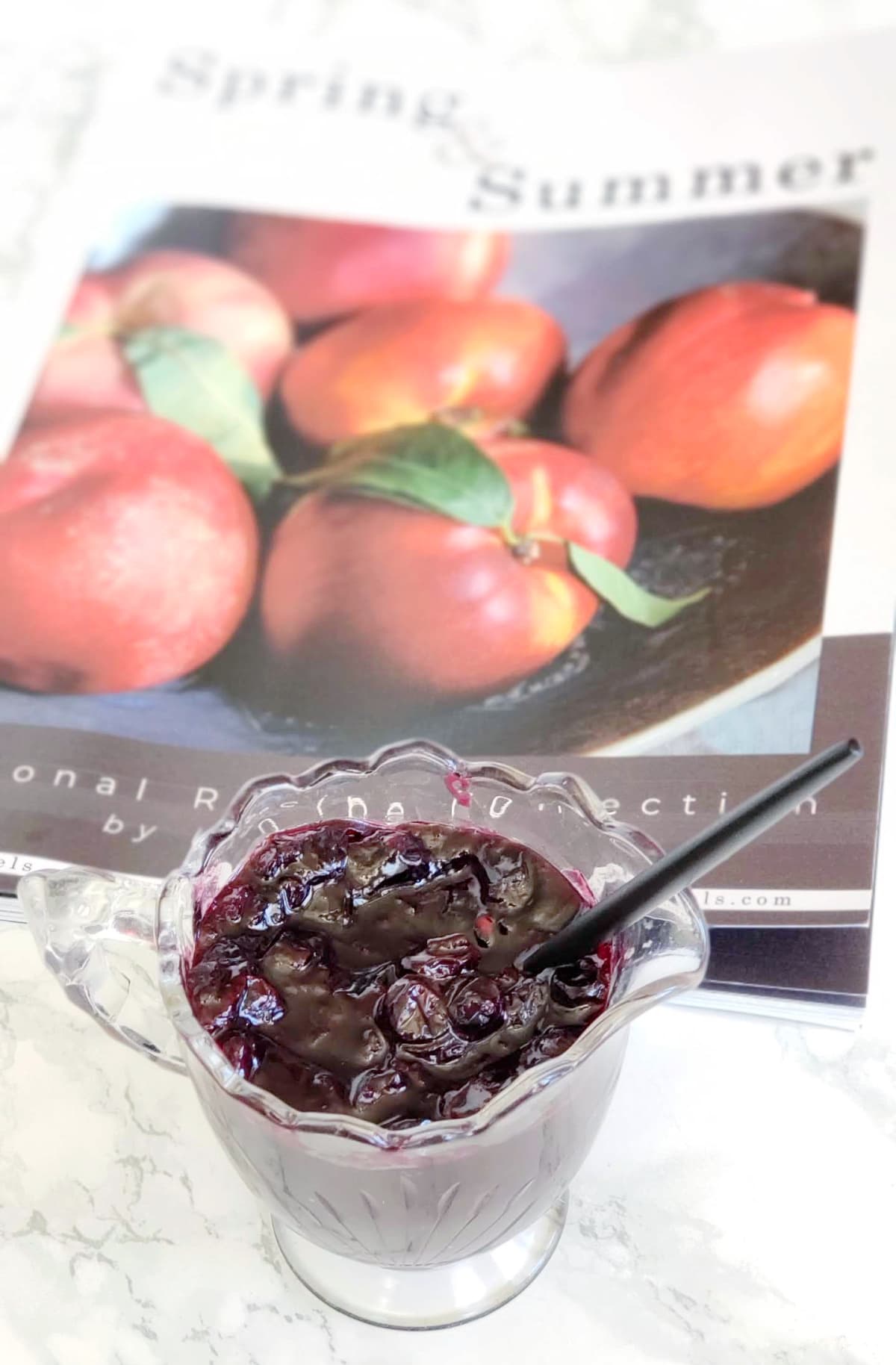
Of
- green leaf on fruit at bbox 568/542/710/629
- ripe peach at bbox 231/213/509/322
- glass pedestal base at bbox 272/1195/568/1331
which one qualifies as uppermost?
ripe peach at bbox 231/213/509/322

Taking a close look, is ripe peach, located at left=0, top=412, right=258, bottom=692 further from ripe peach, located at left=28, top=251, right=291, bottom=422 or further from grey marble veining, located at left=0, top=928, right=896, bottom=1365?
grey marble veining, located at left=0, top=928, right=896, bottom=1365

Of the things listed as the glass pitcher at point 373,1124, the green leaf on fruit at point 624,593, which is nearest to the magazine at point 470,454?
the green leaf on fruit at point 624,593

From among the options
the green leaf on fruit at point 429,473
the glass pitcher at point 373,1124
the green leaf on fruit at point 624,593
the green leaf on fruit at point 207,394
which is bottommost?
the glass pitcher at point 373,1124

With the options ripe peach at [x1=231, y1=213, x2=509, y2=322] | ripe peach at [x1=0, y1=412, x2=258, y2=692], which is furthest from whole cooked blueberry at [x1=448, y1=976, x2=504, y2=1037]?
ripe peach at [x1=231, y1=213, x2=509, y2=322]

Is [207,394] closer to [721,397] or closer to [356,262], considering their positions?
[356,262]

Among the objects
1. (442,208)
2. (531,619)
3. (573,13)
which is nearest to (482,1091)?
(531,619)

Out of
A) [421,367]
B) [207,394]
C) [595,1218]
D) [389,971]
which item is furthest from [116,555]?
[595,1218]

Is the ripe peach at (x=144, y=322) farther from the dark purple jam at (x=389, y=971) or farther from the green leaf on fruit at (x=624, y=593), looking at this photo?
the dark purple jam at (x=389, y=971)
